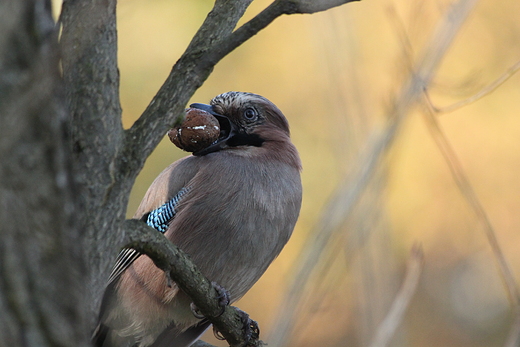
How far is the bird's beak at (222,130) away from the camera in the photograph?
4.17 metres

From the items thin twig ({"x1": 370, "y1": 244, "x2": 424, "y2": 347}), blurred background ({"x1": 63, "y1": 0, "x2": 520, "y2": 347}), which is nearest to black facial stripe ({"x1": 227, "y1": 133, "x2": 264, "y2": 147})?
thin twig ({"x1": 370, "y1": 244, "x2": 424, "y2": 347})

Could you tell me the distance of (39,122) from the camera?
4.03ft

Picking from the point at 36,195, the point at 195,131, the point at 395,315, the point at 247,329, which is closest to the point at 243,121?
the point at 195,131

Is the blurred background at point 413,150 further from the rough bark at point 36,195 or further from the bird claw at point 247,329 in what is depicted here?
the rough bark at point 36,195

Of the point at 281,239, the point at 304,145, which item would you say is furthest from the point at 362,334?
the point at 304,145

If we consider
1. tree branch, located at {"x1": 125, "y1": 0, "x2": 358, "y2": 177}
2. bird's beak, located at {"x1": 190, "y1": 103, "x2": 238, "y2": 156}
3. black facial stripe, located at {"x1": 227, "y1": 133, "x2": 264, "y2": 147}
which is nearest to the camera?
tree branch, located at {"x1": 125, "y1": 0, "x2": 358, "y2": 177}

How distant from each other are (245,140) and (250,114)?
0.20 m

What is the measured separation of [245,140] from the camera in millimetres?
4336

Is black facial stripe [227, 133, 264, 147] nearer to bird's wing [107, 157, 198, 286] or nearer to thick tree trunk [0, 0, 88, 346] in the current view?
bird's wing [107, 157, 198, 286]

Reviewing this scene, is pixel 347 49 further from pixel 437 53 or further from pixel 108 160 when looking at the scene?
pixel 108 160

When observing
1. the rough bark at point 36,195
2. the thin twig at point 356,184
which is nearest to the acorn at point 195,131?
the thin twig at point 356,184

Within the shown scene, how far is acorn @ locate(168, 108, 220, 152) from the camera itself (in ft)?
12.7

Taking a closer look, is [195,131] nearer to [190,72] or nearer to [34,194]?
[190,72]

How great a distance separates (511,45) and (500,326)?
10.8 ft
